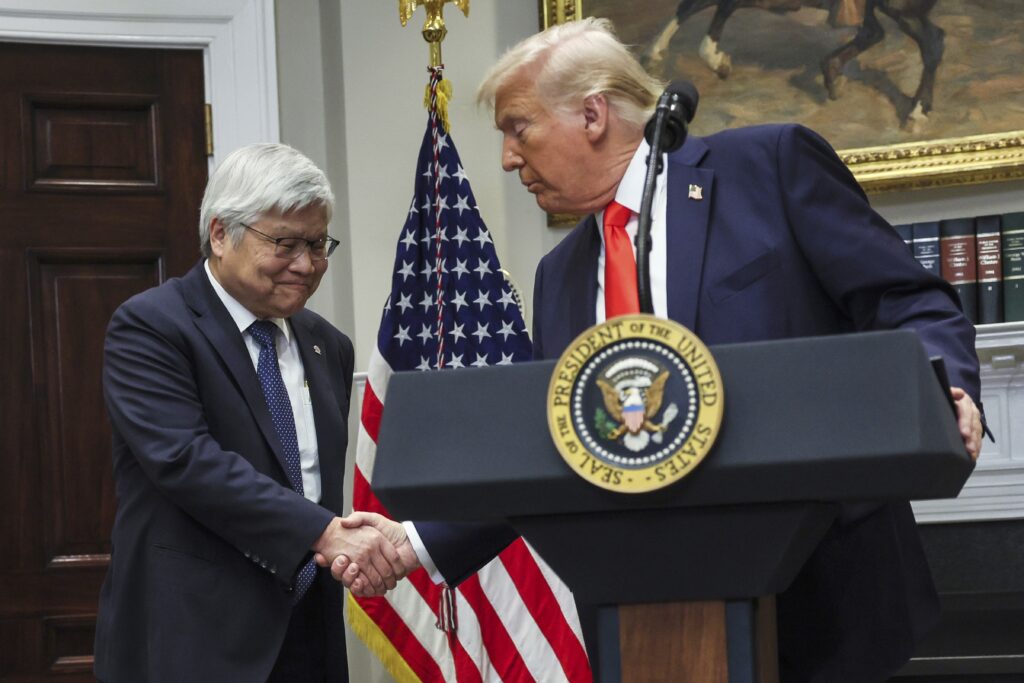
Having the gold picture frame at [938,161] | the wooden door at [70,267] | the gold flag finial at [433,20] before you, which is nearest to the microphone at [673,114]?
the gold flag finial at [433,20]

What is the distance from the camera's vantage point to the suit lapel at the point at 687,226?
1854 millimetres

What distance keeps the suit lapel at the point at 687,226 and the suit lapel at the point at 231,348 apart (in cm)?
116

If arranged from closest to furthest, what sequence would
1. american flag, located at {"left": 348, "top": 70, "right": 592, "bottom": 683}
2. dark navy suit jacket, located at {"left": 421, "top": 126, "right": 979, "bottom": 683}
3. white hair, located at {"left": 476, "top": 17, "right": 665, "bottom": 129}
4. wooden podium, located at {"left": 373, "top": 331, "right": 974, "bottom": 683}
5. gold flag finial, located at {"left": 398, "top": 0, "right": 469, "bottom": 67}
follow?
wooden podium, located at {"left": 373, "top": 331, "right": 974, "bottom": 683}, dark navy suit jacket, located at {"left": 421, "top": 126, "right": 979, "bottom": 683}, white hair, located at {"left": 476, "top": 17, "right": 665, "bottom": 129}, american flag, located at {"left": 348, "top": 70, "right": 592, "bottom": 683}, gold flag finial, located at {"left": 398, "top": 0, "right": 469, "bottom": 67}

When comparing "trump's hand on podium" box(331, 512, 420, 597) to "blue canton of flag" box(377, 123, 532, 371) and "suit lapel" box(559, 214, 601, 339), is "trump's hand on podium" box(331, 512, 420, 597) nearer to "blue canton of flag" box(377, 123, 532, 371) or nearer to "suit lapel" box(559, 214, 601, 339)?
"suit lapel" box(559, 214, 601, 339)

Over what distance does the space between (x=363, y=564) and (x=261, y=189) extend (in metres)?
0.84

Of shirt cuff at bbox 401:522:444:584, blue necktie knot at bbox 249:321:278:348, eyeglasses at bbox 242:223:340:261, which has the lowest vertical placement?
shirt cuff at bbox 401:522:444:584

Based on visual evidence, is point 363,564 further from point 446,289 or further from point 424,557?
point 446,289

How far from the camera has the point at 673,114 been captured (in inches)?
58.7

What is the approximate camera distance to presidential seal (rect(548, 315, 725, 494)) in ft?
3.95

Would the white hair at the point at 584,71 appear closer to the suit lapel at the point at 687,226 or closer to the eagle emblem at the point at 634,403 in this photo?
the suit lapel at the point at 687,226

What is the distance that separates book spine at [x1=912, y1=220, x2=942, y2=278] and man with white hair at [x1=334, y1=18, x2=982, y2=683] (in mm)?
2705

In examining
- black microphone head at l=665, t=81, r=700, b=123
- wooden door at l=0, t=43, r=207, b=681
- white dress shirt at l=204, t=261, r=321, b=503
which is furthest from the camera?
wooden door at l=0, t=43, r=207, b=681

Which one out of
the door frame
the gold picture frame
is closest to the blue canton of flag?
the door frame

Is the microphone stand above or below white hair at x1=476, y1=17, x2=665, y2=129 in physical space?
below
